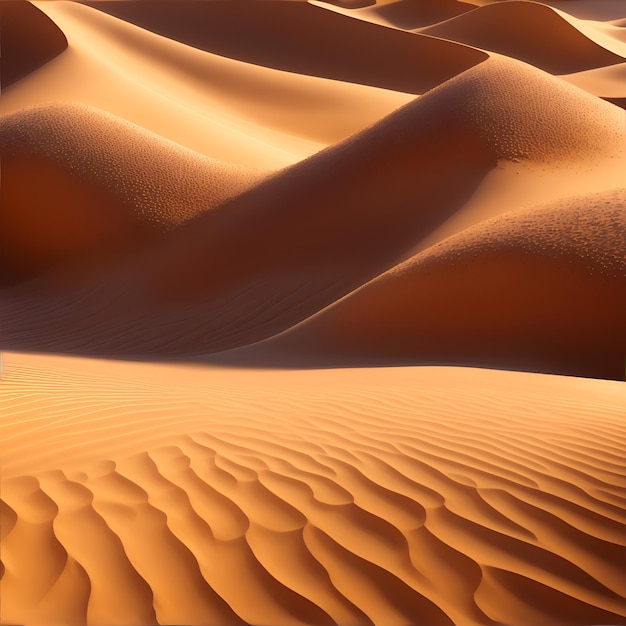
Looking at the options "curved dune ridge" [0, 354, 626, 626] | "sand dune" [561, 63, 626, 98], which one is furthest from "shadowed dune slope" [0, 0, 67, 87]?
"curved dune ridge" [0, 354, 626, 626]

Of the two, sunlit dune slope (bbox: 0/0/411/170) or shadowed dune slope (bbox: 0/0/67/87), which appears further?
shadowed dune slope (bbox: 0/0/67/87)

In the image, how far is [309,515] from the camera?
12.1 feet

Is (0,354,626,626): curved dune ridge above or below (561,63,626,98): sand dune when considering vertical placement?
below

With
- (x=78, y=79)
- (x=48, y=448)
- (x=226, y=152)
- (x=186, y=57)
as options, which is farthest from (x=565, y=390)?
(x=186, y=57)

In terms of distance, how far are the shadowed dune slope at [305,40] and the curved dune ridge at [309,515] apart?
114 ft

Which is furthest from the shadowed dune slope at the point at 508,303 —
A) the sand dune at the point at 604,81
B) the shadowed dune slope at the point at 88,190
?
the sand dune at the point at 604,81

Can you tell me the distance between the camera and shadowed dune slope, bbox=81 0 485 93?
38.8 metres

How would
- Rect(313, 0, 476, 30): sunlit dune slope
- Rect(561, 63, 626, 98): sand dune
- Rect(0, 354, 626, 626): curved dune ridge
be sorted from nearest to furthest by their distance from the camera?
1. Rect(0, 354, 626, 626): curved dune ridge
2. Rect(561, 63, 626, 98): sand dune
3. Rect(313, 0, 476, 30): sunlit dune slope

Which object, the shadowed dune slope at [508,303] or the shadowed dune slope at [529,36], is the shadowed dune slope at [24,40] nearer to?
the shadowed dune slope at [529,36]

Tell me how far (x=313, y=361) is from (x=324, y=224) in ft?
17.6

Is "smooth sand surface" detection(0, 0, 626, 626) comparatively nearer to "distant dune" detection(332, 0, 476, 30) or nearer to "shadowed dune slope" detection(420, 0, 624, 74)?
"shadowed dune slope" detection(420, 0, 624, 74)

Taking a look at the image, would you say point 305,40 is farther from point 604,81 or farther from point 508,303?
point 508,303

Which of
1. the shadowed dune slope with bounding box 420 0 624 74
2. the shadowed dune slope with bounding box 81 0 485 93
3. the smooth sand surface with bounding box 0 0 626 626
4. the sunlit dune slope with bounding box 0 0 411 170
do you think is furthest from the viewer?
the shadowed dune slope with bounding box 420 0 624 74

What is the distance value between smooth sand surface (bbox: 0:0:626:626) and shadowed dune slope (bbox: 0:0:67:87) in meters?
0.45
